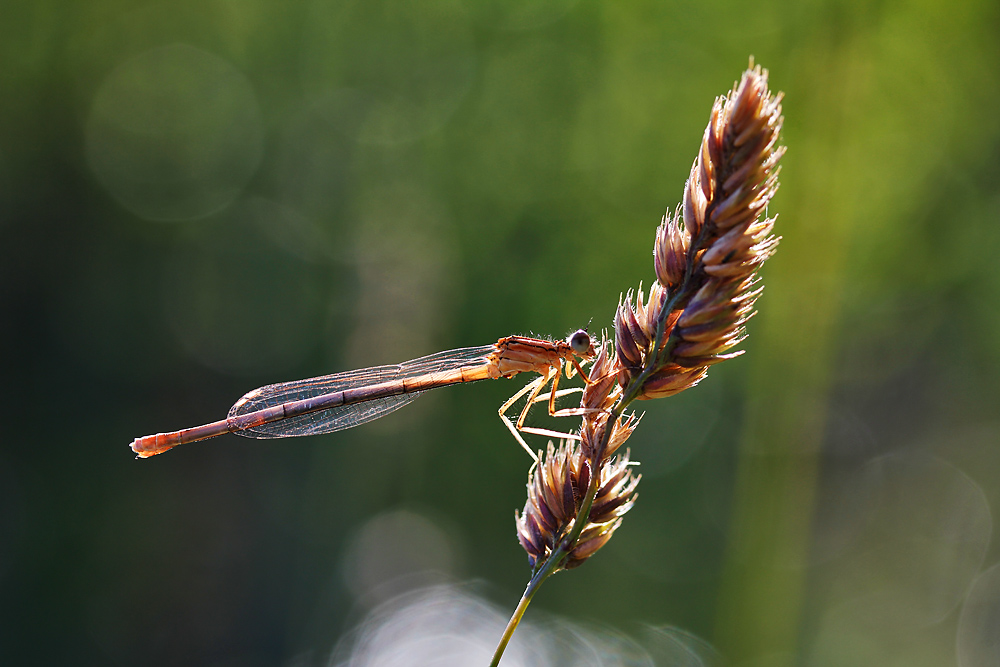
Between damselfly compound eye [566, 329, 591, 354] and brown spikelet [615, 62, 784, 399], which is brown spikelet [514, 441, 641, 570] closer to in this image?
brown spikelet [615, 62, 784, 399]

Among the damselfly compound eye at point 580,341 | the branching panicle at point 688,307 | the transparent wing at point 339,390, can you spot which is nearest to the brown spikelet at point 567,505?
the branching panicle at point 688,307

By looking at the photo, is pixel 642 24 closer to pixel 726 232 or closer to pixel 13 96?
pixel 726 232

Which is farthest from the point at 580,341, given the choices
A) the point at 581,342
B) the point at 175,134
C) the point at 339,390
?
the point at 175,134

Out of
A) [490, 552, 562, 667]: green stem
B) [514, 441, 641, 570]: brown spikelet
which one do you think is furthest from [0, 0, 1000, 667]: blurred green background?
[490, 552, 562, 667]: green stem

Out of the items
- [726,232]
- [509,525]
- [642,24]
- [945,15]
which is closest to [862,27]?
[945,15]

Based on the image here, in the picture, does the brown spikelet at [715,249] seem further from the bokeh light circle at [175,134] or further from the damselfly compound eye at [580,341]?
the bokeh light circle at [175,134]
